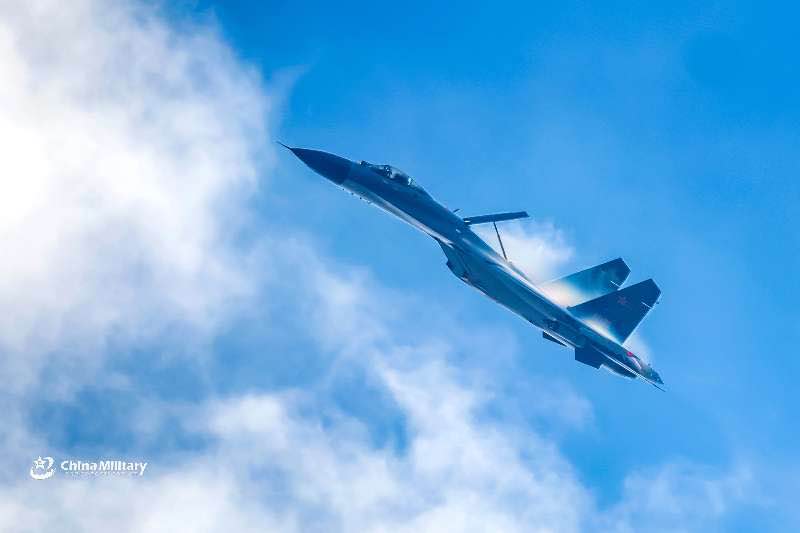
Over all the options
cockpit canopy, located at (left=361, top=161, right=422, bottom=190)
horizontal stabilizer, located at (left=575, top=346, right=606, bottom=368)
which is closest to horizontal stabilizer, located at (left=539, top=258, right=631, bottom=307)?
horizontal stabilizer, located at (left=575, top=346, right=606, bottom=368)

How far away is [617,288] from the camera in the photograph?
53.6m

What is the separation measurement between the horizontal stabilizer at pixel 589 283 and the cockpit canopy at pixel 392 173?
1330cm

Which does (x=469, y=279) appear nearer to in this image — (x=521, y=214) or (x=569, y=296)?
(x=521, y=214)

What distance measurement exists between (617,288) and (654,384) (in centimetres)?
1034

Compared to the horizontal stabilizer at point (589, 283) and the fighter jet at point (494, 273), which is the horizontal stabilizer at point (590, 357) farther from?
the horizontal stabilizer at point (589, 283)

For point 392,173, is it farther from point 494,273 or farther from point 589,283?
point 589,283

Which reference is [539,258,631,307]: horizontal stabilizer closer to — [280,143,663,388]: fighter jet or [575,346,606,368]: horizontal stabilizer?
[280,143,663,388]: fighter jet

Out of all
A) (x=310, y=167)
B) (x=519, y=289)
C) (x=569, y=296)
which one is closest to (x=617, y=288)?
(x=569, y=296)

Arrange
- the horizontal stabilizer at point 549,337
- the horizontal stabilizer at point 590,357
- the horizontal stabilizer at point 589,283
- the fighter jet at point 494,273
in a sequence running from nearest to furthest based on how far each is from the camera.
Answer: the fighter jet at point 494,273, the horizontal stabilizer at point 590,357, the horizontal stabilizer at point 549,337, the horizontal stabilizer at point 589,283

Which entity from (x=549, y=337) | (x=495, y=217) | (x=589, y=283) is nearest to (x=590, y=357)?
(x=549, y=337)

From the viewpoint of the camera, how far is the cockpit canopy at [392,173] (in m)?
44.3

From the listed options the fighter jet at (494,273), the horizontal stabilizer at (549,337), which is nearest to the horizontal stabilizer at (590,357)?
the fighter jet at (494,273)

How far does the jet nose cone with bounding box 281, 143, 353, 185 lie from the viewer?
4222 centimetres

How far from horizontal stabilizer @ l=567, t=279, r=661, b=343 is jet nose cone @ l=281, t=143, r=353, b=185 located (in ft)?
61.5
